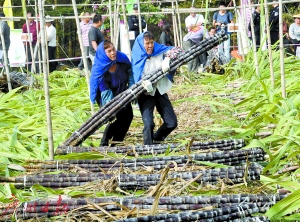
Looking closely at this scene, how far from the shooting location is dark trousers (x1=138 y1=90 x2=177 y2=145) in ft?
21.1

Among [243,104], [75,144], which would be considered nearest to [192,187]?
[75,144]

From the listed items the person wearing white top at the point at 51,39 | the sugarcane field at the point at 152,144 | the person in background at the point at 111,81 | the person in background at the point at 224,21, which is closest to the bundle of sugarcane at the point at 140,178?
the sugarcane field at the point at 152,144

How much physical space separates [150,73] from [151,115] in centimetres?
41

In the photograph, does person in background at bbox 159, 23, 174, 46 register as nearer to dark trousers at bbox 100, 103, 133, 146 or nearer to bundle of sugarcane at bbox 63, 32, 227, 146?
dark trousers at bbox 100, 103, 133, 146

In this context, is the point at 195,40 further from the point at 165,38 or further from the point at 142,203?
the point at 142,203

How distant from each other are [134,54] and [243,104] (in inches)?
75.4

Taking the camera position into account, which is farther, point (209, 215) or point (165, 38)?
point (165, 38)

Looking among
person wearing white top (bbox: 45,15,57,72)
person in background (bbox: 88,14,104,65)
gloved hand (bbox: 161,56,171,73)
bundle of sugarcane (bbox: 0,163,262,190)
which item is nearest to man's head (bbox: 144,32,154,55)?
gloved hand (bbox: 161,56,171,73)

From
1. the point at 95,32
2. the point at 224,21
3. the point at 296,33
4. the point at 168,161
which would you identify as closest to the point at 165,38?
the point at 224,21

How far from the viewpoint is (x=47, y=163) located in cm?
552

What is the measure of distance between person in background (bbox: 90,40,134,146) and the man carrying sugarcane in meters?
0.15

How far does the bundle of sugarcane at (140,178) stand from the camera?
15.0 feet

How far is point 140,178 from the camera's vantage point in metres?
4.71

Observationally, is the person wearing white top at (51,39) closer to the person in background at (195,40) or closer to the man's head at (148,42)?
the person in background at (195,40)
